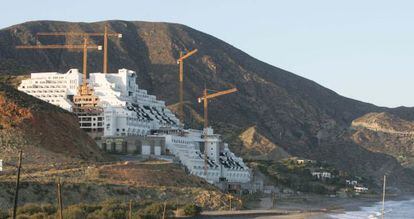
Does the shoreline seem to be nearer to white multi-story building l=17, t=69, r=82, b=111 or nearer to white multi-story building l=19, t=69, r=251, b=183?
white multi-story building l=19, t=69, r=251, b=183

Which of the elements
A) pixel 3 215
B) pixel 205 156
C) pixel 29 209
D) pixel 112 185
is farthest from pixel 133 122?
pixel 3 215

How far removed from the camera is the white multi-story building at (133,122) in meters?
144

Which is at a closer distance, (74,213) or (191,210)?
(74,213)

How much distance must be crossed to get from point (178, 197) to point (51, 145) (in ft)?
69.6

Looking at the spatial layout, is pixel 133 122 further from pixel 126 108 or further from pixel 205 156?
pixel 205 156

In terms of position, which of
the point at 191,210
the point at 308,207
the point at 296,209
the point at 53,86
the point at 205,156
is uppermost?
the point at 53,86

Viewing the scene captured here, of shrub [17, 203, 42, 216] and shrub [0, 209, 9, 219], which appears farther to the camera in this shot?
shrub [17, 203, 42, 216]

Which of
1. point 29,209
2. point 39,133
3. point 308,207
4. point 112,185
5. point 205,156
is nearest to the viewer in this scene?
point 29,209

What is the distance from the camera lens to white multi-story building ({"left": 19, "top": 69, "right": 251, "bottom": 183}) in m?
144

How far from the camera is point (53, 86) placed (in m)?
158

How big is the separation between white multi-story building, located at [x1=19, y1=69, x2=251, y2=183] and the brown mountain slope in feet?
42.8

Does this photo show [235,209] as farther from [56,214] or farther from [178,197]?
[56,214]

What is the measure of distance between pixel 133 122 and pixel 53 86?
1886 centimetres

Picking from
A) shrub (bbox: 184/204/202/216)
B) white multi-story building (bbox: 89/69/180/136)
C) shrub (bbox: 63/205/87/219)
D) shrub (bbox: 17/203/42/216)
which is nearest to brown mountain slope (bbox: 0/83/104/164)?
white multi-story building (bbox: 89/69/180/136)
